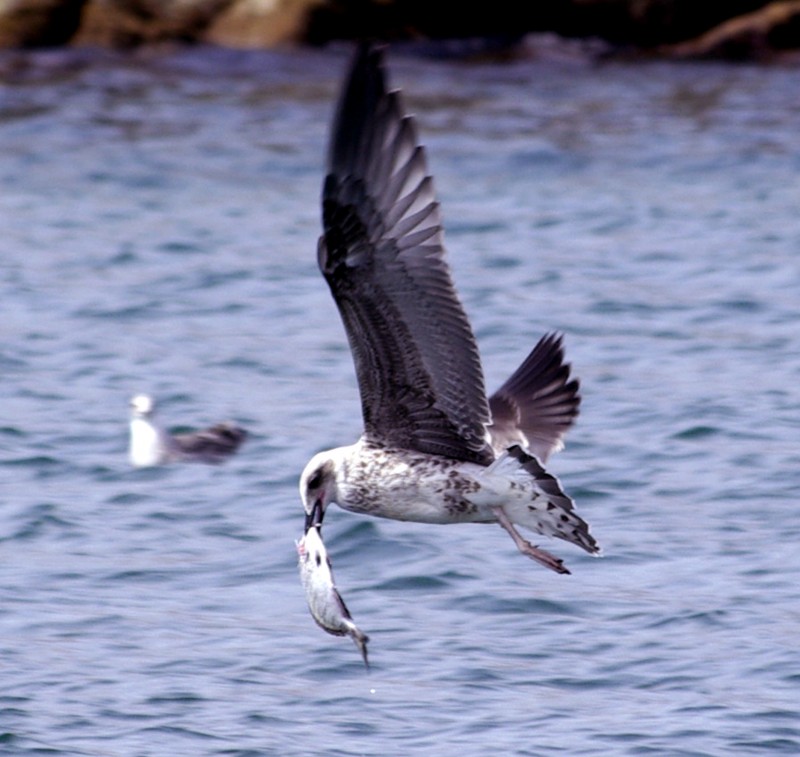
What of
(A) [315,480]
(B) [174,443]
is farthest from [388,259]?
(B) [174,443]

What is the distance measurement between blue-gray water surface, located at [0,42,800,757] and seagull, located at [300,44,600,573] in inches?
19.7

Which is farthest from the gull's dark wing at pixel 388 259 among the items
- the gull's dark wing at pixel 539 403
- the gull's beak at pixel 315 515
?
the gull's dark wing at pixel 539 403

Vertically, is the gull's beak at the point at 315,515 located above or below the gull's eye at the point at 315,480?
below

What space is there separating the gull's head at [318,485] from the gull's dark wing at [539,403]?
2.97 feet

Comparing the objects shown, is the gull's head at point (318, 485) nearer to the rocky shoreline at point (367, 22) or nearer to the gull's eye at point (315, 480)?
the gull's eye at point (315, 480)

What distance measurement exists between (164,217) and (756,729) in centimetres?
814

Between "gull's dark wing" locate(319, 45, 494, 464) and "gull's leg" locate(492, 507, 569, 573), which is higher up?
"gull's dark wing" locate(319, 45, 494, 464)

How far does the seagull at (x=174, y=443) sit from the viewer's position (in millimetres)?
7688

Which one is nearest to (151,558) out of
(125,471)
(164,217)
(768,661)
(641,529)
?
(125,471)

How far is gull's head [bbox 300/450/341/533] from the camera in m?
5.79

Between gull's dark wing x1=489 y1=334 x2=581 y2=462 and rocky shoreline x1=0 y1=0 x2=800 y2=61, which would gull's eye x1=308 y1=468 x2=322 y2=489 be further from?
rocky shoreline x1=0 y1=0 x2=800 y2=61

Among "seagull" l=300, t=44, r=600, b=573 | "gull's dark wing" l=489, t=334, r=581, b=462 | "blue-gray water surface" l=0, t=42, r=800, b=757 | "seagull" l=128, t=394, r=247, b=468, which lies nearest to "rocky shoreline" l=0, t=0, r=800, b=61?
"blue-gray water surface" l=0, t=42, r=800, b=757

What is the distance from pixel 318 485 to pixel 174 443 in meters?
2.04

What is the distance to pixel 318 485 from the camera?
583 centimetres
